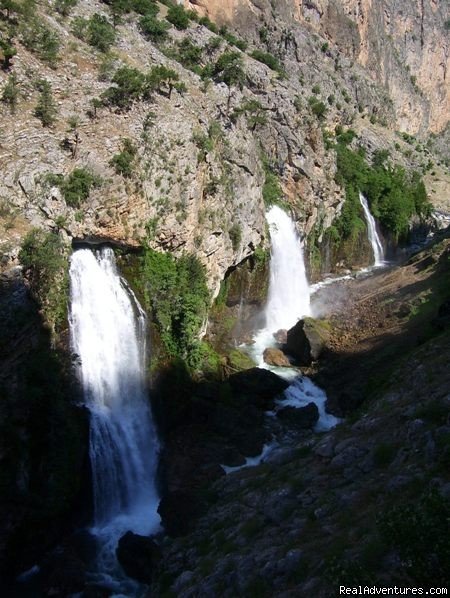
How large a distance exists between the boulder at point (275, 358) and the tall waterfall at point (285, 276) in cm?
372

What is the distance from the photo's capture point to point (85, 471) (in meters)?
15.9

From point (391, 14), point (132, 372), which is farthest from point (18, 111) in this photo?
point (391, 14)

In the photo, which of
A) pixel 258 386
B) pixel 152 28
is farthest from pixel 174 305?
pixel 152 28

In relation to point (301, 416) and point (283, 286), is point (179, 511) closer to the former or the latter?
point (301, 416)

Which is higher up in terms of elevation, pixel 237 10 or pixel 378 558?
pixel 237 10

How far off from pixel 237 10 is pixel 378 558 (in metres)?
55.7

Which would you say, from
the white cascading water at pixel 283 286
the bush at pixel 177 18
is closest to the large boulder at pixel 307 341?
the white cascading water at pixel 283 286

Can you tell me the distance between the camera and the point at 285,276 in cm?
3070

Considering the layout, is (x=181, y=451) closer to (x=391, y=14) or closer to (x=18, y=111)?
(x=18, y=111)

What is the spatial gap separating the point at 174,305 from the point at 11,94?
980 cm

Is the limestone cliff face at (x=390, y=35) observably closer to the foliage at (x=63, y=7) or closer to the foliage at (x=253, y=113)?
the foliage at (x=253, y=113)

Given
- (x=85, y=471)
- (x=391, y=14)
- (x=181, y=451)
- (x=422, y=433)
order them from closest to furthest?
1. (x=422, y=433)
2. (x=85, y=471)
3. (x=181, y=451)
4. (x=391, y=14)

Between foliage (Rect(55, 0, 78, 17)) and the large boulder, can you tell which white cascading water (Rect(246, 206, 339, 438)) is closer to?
the large boulder

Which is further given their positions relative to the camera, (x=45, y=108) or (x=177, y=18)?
(x=177, y=18)
